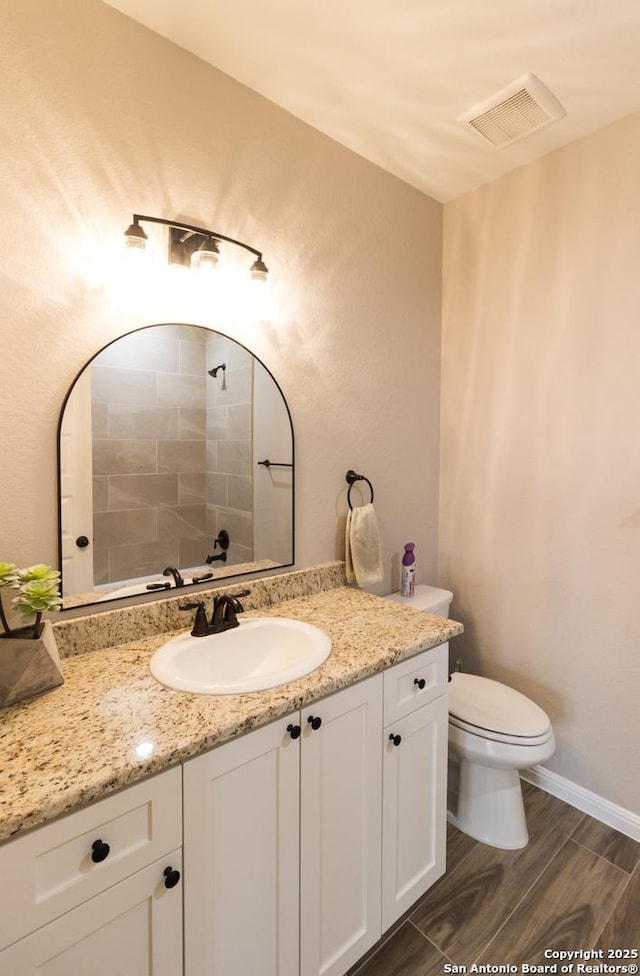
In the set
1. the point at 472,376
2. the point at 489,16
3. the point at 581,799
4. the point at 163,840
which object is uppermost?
the point at 489,16

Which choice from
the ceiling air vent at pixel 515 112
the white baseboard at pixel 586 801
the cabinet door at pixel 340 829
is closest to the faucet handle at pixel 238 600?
the cabinet door at pixel 340 829

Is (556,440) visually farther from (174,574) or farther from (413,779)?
(174,574)

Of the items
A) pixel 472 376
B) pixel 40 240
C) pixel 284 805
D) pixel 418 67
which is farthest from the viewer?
pixel 472 376

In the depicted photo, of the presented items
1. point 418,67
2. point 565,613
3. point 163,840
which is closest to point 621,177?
point 418,67

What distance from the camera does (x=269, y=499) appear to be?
1655mm

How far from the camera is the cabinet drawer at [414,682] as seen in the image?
4.13 feet

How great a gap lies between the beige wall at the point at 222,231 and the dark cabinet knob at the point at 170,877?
2.51 ft

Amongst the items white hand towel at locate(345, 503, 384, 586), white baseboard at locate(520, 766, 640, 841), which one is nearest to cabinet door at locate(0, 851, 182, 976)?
white hand towel at locate(345, 503, 384, 586)

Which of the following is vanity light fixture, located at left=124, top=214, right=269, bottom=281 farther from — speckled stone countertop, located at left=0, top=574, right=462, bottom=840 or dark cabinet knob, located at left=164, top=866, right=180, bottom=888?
dark cabinet knob, located at left=164, top=866, right=180, bottom=888

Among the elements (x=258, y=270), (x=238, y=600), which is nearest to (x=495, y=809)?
(x=238, y=600)

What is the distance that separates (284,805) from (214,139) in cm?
187

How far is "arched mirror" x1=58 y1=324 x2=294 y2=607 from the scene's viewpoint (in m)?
1.27

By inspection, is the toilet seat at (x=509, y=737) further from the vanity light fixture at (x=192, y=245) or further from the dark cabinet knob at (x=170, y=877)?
the vanity light fixture at (x=192, y=245)

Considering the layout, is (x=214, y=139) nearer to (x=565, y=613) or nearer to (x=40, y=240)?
(x=40, y=240)
